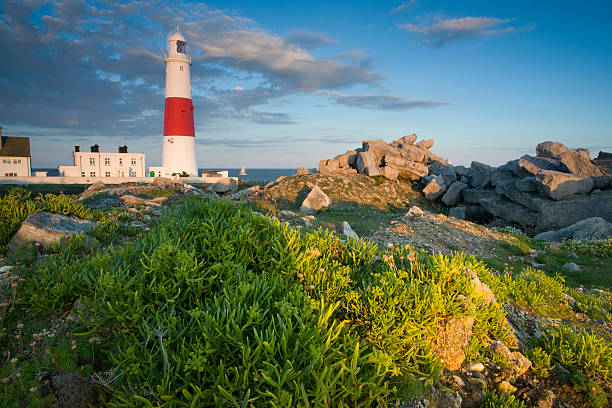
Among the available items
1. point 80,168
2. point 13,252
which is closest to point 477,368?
point 13,252

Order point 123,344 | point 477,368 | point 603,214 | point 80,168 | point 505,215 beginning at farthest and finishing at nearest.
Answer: point 80,168
point 505,215
point 603,214
point 477,368
point 123,344

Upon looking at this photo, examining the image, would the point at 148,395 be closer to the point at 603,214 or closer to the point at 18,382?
the point at 18,382

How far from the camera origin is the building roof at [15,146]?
1654 inches

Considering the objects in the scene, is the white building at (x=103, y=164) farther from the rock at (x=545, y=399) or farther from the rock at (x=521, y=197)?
the rock at (x=545, y=399)

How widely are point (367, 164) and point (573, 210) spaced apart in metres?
15.2

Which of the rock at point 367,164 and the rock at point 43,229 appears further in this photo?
the rock at point 367,164

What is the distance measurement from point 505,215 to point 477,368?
2403 cm

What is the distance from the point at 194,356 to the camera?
7.73 ft

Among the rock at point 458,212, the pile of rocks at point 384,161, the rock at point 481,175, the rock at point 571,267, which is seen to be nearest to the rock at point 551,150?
the rock at point 481,175

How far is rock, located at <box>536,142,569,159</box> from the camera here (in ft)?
81.4

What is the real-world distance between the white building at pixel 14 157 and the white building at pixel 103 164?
383cm

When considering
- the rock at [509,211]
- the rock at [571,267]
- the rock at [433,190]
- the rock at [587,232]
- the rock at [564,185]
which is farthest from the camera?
the rock at [433,190]

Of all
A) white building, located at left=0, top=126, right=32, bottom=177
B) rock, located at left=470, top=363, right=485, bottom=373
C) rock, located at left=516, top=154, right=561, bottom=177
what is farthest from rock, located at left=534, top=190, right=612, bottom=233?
white building, located at left=0, top=126, right=32, bottom=177

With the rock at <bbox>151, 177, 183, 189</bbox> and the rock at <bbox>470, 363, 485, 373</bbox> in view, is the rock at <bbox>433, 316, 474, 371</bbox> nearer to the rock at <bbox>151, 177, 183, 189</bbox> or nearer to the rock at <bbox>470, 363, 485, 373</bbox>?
the rock at <bbox>470, 363, 485, 373</bbox>
